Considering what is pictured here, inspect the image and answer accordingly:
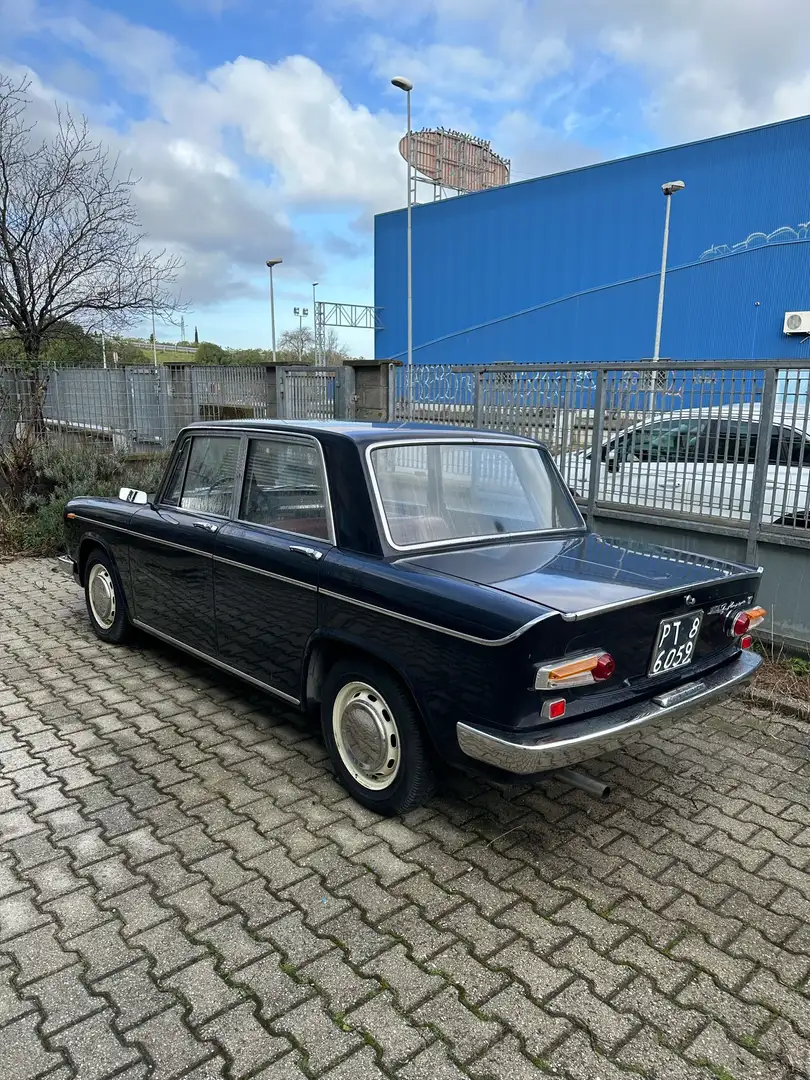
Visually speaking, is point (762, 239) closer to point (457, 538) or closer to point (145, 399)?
point (145, 399)

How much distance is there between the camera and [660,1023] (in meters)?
2.14

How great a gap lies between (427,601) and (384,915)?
3.70 feet

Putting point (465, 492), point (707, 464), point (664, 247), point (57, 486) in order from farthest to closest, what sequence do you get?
point (664, 247) → point (57, 486) → point (707, 464) → point (465, 492)

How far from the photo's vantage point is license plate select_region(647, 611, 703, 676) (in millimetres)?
2881

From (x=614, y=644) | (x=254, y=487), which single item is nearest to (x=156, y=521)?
(x=254, y=487)

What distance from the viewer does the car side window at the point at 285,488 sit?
134 inches

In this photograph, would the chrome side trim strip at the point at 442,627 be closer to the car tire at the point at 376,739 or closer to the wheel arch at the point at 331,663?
the wheel arch at the point at 331,663

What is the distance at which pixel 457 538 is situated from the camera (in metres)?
3.32

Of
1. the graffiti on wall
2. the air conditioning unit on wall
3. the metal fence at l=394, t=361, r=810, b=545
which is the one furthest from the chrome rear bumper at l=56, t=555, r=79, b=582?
the graffiti on wall

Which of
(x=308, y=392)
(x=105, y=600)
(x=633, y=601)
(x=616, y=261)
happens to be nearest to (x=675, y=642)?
(x=633, y=601)

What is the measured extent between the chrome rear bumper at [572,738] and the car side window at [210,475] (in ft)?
6.86

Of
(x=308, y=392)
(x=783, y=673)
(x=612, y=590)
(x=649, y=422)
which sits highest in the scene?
(x=308, y=392)

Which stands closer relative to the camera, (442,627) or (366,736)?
(442,627)

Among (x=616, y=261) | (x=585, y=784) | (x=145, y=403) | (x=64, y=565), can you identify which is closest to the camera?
(x=585, y=784)
